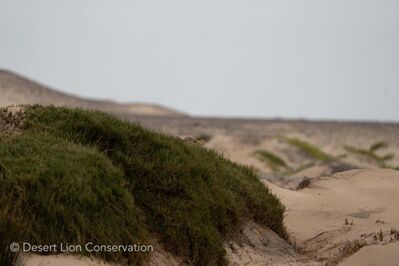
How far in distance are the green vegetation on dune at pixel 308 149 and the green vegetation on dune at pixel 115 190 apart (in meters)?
36.3

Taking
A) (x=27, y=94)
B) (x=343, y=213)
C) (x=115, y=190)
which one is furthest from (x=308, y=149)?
(x=115, y=190)

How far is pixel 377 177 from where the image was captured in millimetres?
14227

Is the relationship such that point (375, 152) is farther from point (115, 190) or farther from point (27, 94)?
point (115, 190)

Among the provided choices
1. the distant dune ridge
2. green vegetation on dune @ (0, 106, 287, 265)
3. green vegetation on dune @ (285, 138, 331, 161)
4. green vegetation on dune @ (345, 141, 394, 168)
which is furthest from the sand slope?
green vegetation on dune @ (285, 138, 331, 161)

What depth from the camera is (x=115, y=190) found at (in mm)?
7809

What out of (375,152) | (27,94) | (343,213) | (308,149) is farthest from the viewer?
(308,149)

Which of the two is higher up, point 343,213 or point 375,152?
point 375,152

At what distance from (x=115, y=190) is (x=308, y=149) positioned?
133ft

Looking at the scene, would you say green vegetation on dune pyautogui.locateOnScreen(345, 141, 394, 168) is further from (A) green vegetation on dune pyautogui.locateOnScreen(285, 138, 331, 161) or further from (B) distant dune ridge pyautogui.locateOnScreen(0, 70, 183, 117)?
(B) distant dune ridge pyautogui.locateOnScreen(0, 70, 183, 117)

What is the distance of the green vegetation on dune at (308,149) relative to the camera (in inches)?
1837

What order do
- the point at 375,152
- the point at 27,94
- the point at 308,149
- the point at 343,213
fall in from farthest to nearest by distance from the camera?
the point at 308,149 < the point at 375,152 < the point at 27,94 < the point at 343,213

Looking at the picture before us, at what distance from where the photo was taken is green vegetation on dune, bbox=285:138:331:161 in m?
46.7

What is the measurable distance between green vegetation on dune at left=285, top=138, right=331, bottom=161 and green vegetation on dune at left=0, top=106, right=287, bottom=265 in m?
36.3

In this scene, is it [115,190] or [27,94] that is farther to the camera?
[27,94]
